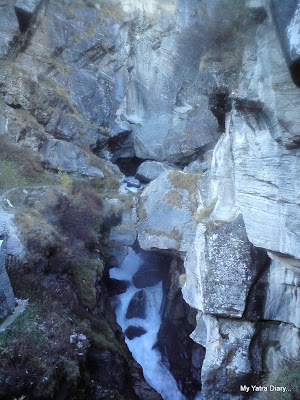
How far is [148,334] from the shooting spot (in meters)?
13.8

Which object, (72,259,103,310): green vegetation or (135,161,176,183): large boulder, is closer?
(72,259,103,310): green vegetation

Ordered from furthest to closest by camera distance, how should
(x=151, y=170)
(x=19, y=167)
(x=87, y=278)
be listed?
(x=151, y=170) → (x=19, y=167) → (x=87, y=278)

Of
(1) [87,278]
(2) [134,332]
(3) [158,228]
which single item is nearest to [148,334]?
(2) [134,332]

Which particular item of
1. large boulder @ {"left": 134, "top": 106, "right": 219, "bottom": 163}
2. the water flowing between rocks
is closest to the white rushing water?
the water flowing between rocks

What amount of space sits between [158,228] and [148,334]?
4.85 meters

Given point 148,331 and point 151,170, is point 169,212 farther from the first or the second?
point 151,170

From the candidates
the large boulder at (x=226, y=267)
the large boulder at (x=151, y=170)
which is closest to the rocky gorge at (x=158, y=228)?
the large boulder at (x=226, y=267)

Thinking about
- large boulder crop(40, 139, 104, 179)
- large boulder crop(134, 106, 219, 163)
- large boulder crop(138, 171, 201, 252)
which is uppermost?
large boulder crop(134, 106, 219, 163)

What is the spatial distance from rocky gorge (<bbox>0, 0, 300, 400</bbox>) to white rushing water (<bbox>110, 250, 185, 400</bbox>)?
0.08m

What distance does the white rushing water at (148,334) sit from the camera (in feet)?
39.0

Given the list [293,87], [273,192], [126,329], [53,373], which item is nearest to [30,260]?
[53,373]

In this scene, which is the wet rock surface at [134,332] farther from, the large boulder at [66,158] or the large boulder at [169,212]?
the large boulder at [66,158]

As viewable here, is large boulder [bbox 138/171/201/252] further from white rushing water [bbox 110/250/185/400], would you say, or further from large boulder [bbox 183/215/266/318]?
large boulder [bbox 183/215/266/318]

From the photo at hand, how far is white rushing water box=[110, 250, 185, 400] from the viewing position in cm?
1189
